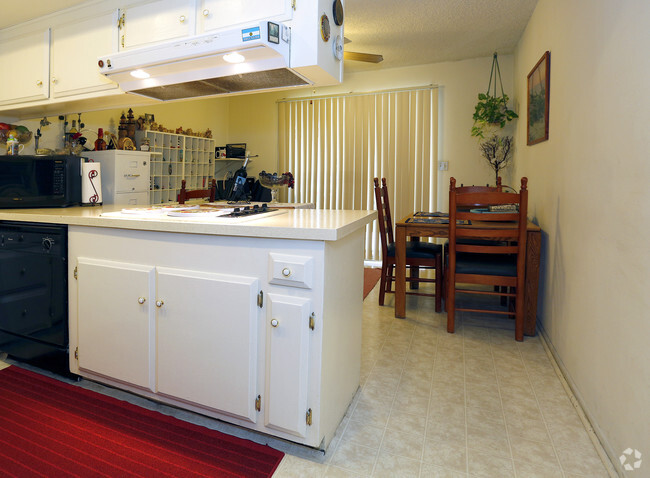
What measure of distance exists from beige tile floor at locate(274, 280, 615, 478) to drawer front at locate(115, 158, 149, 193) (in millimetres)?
2668

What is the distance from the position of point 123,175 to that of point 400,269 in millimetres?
2686

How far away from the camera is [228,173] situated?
6363 millimetres

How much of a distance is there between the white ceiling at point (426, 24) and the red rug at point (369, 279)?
2402mm

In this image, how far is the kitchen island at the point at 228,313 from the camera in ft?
4.78

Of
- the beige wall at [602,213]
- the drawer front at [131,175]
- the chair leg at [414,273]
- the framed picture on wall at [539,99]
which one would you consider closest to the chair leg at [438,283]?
the chair leg at [414,273]

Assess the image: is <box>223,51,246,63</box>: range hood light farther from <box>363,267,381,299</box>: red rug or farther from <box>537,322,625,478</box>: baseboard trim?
<box>363,267,381,299</box>: red rug

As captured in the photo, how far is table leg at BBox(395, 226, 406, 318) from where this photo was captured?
313 centimetres

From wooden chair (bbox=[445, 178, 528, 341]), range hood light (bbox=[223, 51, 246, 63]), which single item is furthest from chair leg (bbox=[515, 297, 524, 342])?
range hood light (bbox=[223, 51, 246, 63])

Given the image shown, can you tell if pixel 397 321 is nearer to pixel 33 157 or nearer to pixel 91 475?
pixel 91 475

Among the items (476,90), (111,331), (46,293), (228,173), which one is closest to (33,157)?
(46,293)

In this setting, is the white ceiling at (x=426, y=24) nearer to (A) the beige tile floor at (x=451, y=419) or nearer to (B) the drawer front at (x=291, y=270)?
(B) the drawer front at (x=291, y=270)

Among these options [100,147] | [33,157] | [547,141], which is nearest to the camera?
[33,157]

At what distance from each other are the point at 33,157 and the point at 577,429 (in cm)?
324

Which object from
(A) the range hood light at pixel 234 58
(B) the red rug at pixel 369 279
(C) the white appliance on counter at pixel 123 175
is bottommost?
(B) the red rug at pixel 369 279
